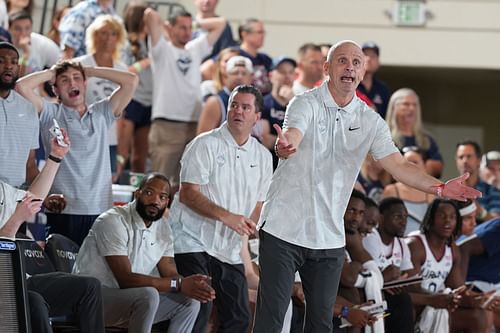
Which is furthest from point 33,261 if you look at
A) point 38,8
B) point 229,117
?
point 38,8

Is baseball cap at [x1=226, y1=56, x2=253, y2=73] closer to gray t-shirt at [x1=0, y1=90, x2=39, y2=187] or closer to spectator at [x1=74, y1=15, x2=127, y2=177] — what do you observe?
spectator at [x1=74, y1=15, x2=127, y2=177]

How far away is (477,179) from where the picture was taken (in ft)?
39.6

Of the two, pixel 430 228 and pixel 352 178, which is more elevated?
pixel 352 178

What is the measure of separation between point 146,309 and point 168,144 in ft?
10.7

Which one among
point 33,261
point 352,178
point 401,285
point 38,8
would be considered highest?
point 38,8

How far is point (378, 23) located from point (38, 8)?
14.5ft

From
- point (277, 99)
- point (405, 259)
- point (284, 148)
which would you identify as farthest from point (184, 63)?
point (284, 148)

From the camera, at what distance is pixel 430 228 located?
984 cm

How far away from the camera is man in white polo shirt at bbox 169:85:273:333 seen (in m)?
7.82

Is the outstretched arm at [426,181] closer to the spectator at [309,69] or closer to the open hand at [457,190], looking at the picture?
the open hand at [457,190]

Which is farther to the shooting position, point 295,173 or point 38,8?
point 38,8

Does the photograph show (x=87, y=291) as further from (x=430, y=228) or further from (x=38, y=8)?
(x=38, y=8)

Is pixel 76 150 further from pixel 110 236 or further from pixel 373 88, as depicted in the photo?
pixel 373 88

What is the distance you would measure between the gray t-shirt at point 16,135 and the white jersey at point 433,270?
3419 mm
